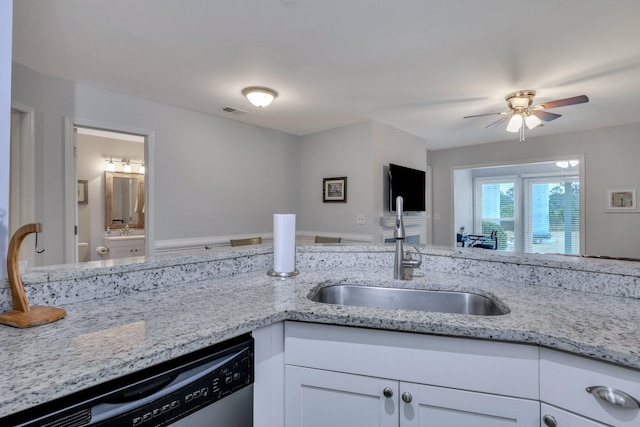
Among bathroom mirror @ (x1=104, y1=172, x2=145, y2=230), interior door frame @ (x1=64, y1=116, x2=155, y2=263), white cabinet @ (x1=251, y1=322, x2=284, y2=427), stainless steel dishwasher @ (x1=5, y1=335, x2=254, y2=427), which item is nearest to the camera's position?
stainless steel dishwasher @ (x1=5, y1=335, x2=254, y2=427)

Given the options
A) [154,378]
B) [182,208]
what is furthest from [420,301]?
[182,208]

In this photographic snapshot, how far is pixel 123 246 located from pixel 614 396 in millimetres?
5307

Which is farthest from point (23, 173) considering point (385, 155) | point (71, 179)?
point (385, 155)

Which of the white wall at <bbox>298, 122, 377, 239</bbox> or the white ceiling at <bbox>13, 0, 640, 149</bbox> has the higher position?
the white ceiling at <bbox>13, 0, 640, 149</bbox>

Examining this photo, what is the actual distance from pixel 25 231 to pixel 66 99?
8.11 feet

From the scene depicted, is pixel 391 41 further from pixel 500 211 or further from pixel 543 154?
pixel 500 211

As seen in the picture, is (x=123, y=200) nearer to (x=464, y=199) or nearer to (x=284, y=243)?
(x=284, y=243)

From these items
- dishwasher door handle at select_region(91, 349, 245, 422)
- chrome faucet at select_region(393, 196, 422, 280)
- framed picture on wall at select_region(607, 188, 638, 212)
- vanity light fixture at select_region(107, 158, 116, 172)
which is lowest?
dishwasher door handle at select_region(91, 349, 245, 422)

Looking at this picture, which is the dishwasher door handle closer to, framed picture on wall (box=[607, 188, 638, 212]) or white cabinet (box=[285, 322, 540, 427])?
white cabinet (box=[285, 322, 540, 427])

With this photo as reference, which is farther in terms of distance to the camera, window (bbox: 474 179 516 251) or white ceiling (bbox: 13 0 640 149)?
window (bbox: 474 179 516 251)

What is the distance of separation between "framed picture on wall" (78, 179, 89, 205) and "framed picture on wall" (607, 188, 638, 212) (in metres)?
7.37

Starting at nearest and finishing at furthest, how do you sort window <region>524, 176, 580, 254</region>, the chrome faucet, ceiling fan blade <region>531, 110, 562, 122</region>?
the chrome faucet, ceiling fan blade <region>531, 110, 562, 122</region>, window <region>524, 176, 580, 254</region>

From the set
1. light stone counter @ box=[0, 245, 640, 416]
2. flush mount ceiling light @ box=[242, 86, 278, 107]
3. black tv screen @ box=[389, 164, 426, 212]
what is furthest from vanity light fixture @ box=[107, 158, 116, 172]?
light stone counter @ box=[0, 245, 640, 416]

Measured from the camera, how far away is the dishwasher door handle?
2.18 ft
